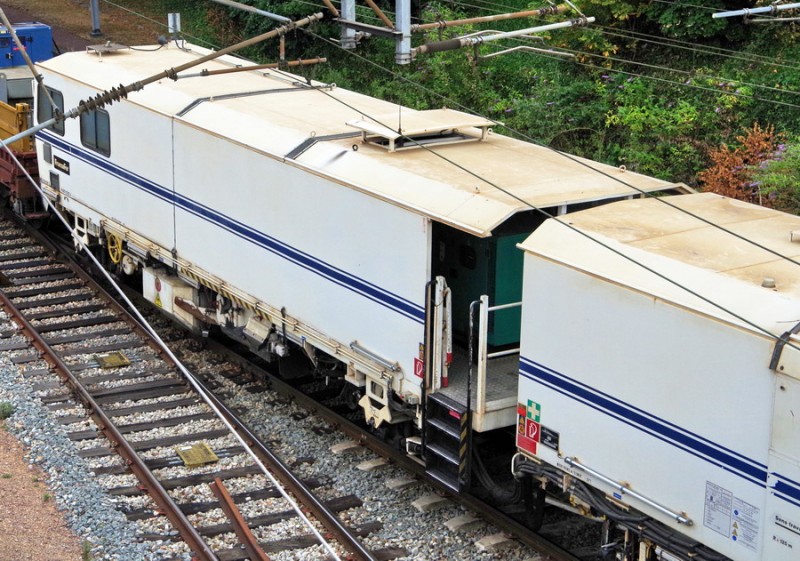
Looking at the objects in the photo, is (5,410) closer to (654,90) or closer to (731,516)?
(731,516)

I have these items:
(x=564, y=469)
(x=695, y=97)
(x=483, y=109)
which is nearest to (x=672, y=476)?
(x=564, y=469)

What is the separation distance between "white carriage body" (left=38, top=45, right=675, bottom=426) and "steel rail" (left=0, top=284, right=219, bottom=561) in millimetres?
1863

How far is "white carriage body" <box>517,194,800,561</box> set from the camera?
23.6ft

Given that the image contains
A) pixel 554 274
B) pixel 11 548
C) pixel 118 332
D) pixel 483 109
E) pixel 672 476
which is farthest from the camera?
pixel 483 109

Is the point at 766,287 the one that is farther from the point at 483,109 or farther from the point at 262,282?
the point at 483,109

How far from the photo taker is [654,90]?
65.6 feet

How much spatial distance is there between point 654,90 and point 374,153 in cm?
1019

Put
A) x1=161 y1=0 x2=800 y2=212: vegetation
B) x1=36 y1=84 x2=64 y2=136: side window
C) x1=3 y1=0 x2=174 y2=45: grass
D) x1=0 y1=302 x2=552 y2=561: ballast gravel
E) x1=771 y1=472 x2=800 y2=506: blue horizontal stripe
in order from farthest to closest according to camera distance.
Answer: x1=3 y1=0 x2=174 y2=45: grass
x1=161 y1=0 x2=800 y2=212: vegetation
x1=36 y1=84 x2=64 y2=136: side window
x1=0 y1=302 x2=552 y2=561: ballast gravel
x1=771 y1=472 x2=800 y2=506: blue horizontal stripe

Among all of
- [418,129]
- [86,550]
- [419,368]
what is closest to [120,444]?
[86,550]

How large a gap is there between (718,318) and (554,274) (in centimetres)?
161

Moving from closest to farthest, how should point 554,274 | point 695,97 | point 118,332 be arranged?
point 554,274
point 118,332
point 695,97

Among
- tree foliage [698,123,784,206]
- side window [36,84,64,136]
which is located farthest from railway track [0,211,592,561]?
tree foliage [698,123,784,206]

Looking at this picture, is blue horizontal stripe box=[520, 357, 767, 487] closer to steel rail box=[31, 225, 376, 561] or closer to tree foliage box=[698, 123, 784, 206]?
steel rail box=[31, 225, 376, 561]

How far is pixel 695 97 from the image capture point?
760 inches
